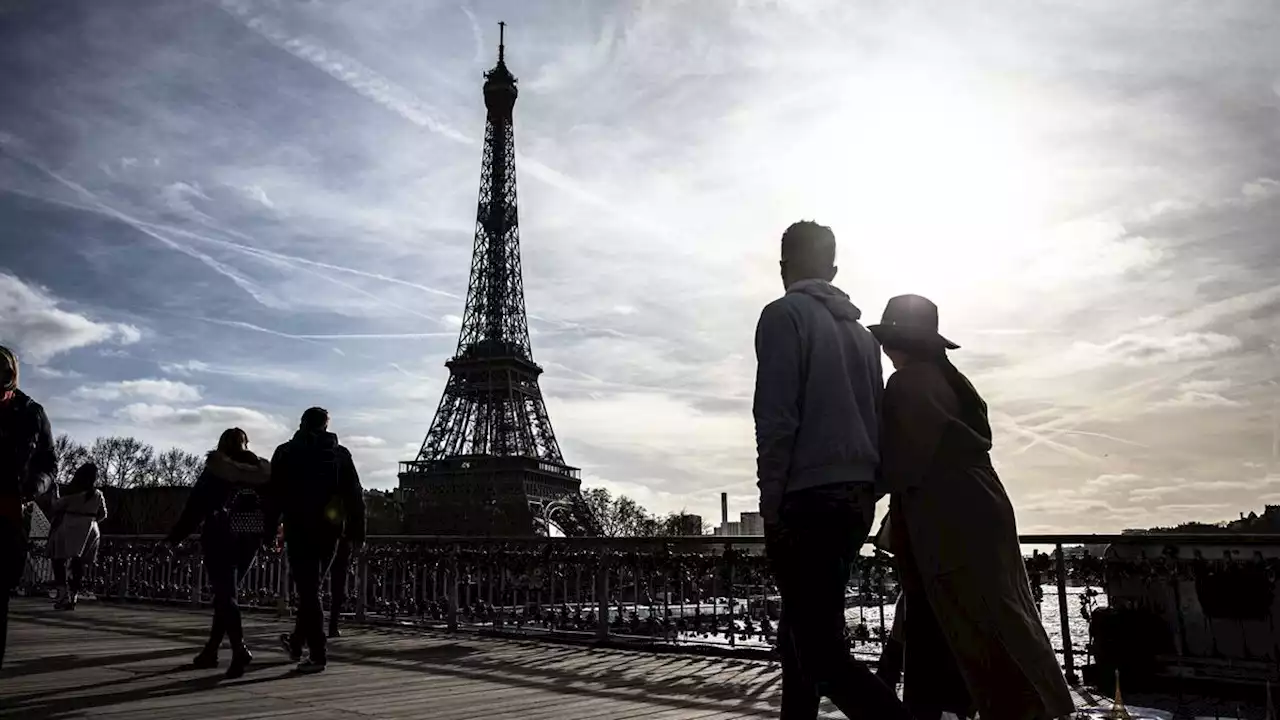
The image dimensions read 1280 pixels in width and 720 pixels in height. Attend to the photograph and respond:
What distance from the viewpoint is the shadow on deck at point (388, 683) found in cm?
523

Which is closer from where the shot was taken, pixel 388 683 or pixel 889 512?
pixel 889 512

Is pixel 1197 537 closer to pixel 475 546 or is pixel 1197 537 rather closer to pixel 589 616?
pixel 589 616

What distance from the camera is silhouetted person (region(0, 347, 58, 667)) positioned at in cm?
473

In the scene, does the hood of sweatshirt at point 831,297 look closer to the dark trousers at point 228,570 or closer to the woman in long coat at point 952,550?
the woman in long coat at point 952,550

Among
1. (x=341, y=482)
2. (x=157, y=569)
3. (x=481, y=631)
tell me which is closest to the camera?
(x=341, y=482)

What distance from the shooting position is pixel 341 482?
7.26 metres

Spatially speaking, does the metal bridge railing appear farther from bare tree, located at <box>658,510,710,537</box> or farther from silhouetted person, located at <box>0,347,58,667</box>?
bare tree, located at <box>658,510,710,537</box>

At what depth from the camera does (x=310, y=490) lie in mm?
6961

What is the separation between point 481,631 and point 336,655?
256 cm

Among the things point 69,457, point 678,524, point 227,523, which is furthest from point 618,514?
point 227,523

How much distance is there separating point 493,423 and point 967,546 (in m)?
60.1

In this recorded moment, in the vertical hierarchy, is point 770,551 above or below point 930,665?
above

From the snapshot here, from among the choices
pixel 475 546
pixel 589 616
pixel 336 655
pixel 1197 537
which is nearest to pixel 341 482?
pixel 336 655

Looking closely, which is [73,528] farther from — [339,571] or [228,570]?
[228,570]
